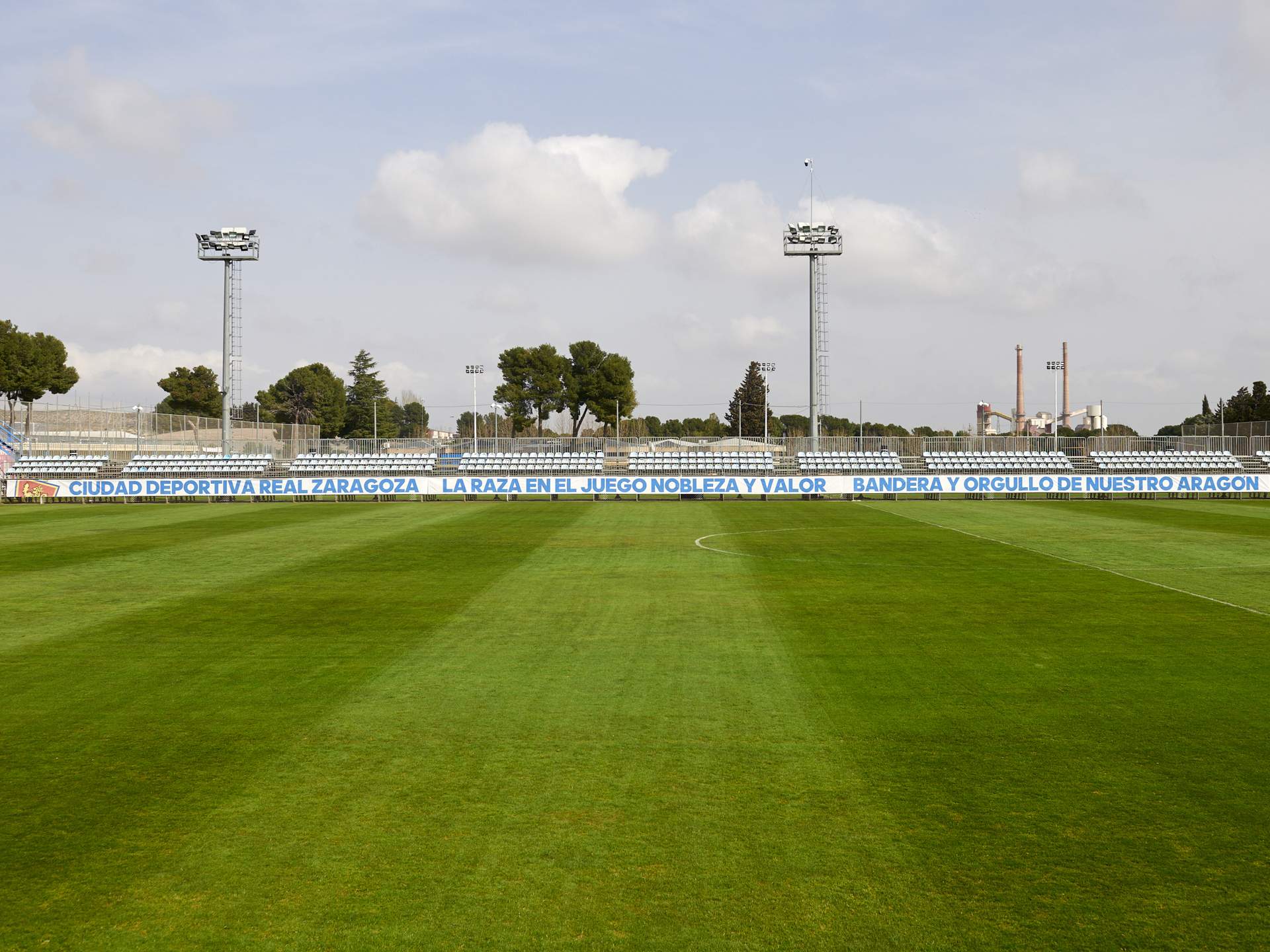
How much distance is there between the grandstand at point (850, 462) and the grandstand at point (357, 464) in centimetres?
1693

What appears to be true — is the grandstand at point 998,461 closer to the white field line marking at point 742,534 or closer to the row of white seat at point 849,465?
the row of white seat at point 849,465

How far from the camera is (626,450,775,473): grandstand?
152ft

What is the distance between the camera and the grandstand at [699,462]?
46.4 metres

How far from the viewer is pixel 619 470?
47.8 metres

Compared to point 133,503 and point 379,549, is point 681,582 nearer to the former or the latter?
point 379,549

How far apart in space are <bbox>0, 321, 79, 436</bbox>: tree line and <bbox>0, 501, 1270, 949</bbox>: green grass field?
6591 centimetres

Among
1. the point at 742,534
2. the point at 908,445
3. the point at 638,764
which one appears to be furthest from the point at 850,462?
the point at 638,764

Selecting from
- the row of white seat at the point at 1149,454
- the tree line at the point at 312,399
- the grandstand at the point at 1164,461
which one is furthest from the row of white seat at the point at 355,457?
the tree line at the point at 312,399

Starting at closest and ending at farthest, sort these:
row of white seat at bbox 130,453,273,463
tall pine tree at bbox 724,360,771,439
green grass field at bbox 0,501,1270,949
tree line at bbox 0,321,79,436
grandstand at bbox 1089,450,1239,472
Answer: green grass field at bbox 0,501,1270,949 < row of white seat at bbox 130,453,273,463 < grandstand at bbox 1089,450,1239,472 < tree line at bbox 0,321,79,436 < tall pine tree at bbox 724,360,771,439

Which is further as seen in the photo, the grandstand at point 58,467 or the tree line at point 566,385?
the tree line at point 566,385

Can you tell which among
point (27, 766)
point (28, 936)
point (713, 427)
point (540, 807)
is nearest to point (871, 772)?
point (540, 807)

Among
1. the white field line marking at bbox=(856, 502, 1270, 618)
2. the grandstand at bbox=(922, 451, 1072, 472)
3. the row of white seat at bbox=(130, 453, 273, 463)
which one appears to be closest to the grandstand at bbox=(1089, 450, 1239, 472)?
the grandstand at bbox=(922, 451, 1072, 472)

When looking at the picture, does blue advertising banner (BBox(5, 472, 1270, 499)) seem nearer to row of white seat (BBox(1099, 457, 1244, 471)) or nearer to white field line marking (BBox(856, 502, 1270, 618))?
row of white seat (BBox(1099, 457, 1244, 471))

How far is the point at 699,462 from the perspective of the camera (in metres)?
47.7
